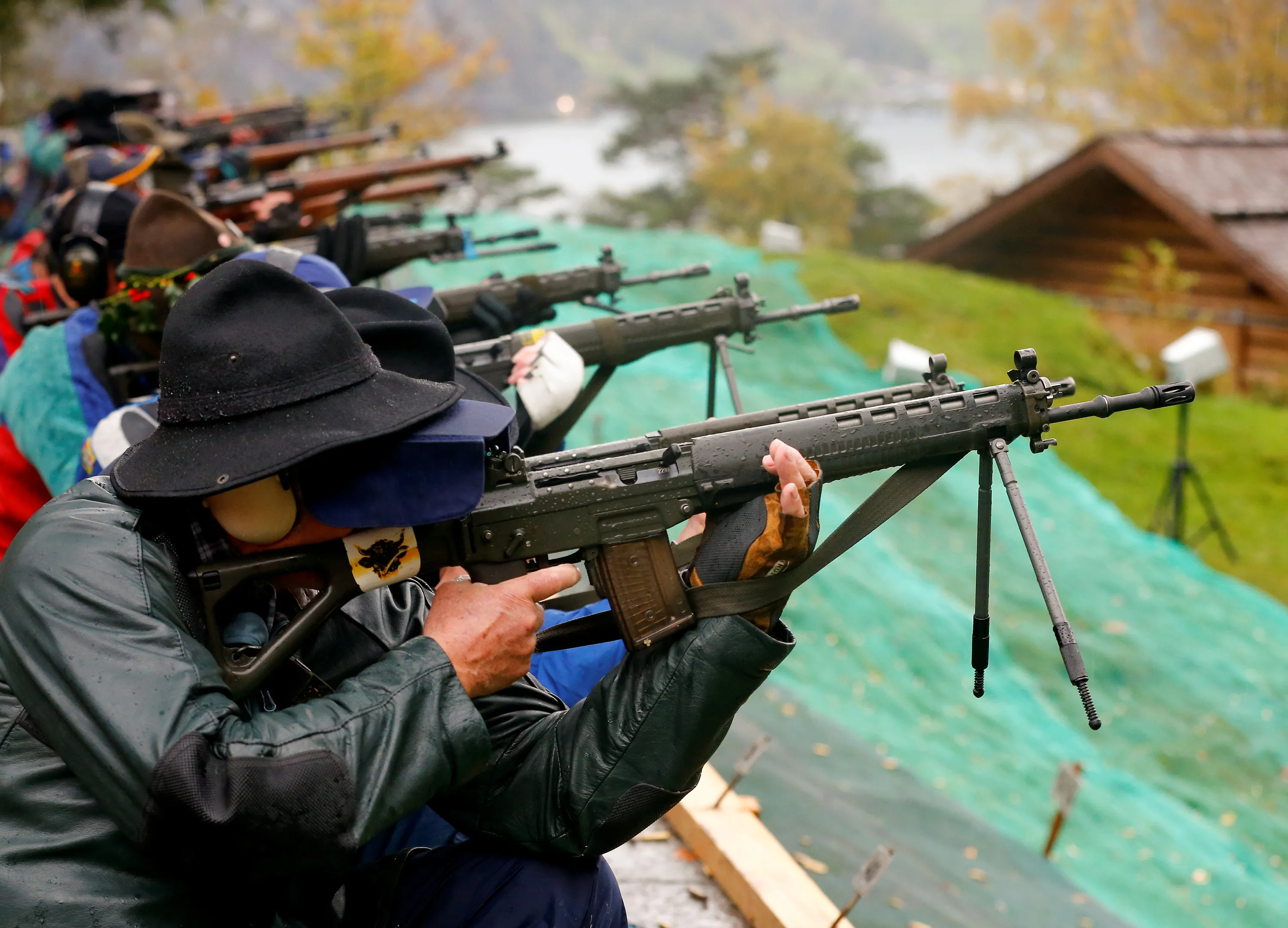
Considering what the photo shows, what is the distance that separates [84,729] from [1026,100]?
36.5 m

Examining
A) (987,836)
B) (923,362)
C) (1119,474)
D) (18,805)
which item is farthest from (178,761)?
(1119,474)

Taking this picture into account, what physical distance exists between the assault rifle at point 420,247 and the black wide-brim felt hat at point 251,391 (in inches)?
122

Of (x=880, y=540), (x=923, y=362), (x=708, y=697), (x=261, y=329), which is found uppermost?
(x=261, y=329)

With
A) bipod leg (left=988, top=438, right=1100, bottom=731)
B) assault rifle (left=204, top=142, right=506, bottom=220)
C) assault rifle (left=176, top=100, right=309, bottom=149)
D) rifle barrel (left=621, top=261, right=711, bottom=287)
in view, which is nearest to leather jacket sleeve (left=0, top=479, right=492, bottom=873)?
bipod leg (left=988, top=438, right=1100, bottom=731)

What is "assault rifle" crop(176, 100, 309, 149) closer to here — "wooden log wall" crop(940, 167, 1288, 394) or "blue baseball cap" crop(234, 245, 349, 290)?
"blue baseball cap" crop(234, 245, 349, 290)

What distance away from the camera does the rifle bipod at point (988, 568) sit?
2.15 m

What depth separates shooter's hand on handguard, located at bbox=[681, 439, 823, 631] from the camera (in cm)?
208

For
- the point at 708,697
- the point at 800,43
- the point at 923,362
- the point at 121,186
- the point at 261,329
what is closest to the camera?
the point at 261,329

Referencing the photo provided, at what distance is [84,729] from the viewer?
1601 millimetres

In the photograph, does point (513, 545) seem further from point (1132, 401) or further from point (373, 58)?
point (373, 58)

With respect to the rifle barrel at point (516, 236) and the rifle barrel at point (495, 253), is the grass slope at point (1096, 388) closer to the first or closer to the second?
the rifle barrel at point (516, 236)

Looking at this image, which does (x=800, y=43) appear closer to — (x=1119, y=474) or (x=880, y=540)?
(x=1119, y=474)

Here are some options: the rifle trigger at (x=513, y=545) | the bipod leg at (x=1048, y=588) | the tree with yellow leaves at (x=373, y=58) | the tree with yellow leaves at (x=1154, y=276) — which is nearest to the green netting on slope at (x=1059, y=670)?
the bipod leg at (x=1048, y=588)

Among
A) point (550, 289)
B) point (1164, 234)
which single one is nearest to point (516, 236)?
point (550, 289)
